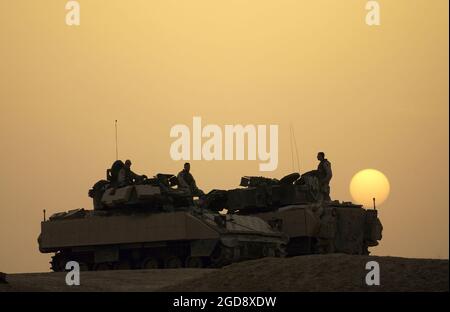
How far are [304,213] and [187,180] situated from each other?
3771 millimetres

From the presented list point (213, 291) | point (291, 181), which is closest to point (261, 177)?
point (291, 181)

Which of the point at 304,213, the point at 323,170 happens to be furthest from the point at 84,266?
the point at 323,170

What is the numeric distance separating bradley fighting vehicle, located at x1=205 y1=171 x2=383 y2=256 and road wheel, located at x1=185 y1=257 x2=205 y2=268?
11.4 ft

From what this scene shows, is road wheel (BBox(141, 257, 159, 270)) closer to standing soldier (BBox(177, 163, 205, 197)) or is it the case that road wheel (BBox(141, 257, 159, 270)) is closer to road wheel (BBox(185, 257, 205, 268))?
road wheel (BBox(185, 257, 205, 268))

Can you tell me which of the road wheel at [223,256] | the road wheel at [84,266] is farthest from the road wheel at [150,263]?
the road wheel at [223,256]

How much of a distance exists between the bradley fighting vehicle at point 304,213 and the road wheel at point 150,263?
3.96m

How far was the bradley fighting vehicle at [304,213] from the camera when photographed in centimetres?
3816

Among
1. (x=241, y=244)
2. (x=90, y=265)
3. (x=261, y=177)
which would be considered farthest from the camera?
(x=261, y=177)

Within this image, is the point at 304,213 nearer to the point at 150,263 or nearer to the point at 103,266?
the point at 150,263

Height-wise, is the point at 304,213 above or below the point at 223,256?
above

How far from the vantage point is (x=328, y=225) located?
3816 centimetres

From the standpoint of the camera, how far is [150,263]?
36781 millimetres
